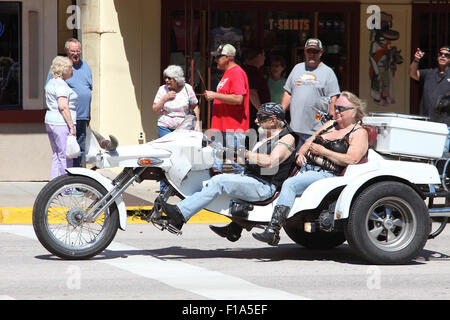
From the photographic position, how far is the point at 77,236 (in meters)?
8.35

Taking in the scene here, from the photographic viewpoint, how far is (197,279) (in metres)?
7.54

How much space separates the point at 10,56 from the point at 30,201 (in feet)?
9.95

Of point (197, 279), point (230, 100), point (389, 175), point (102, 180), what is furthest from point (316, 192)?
point (230, 100)

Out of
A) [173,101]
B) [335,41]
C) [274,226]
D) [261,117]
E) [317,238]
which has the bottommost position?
[317,238]

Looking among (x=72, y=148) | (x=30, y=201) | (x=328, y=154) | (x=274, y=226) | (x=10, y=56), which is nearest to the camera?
(x=274, y=226)

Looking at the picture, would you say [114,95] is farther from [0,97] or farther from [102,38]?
[0,97]

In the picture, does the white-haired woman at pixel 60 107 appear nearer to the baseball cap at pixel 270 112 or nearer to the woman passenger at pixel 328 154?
the baseball cap at pixel 270 112

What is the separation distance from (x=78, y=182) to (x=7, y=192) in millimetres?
4929

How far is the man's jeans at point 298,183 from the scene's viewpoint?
818cm

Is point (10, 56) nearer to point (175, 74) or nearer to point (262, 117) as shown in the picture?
point (175, 74)

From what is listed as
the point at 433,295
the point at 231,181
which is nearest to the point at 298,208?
the point at 231,181

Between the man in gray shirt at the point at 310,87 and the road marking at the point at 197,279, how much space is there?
136 inches

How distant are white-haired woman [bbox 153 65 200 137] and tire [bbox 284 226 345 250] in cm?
277

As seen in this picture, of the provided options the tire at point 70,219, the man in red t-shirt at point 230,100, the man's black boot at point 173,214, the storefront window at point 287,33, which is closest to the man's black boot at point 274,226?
the man's black boot at point 173,214
